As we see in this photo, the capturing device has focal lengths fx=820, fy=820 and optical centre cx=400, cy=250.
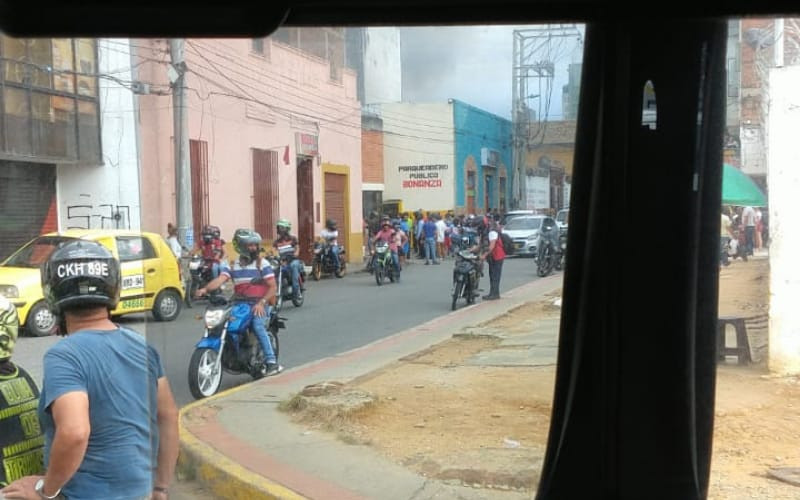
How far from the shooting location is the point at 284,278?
7.59m

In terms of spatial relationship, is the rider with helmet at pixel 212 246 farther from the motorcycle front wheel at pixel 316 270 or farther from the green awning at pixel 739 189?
the green awning at pixel 739 189

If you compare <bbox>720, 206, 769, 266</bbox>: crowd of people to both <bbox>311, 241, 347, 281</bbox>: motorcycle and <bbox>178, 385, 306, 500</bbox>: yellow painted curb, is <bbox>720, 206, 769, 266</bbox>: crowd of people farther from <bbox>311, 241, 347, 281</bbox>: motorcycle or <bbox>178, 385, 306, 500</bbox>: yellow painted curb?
<bbox>311, 241, 347, 281</bbox>: motorcycle

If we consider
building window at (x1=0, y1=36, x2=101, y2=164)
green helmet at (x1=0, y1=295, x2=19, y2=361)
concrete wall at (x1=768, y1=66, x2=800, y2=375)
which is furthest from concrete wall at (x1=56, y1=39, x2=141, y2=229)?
concrete wall at (x1=768, y1=66, x2=800, y2=375)

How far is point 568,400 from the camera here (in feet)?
9.68

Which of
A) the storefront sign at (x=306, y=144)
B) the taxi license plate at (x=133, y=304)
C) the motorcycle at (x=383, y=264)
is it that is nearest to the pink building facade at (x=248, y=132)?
the storefront sign at (x=306, y=144)

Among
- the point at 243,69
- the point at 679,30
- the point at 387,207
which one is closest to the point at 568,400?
the point at 679,30

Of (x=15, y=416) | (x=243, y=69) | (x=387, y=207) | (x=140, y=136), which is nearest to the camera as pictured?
(x=15, y=416)

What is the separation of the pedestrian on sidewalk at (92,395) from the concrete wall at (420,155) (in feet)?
8.26

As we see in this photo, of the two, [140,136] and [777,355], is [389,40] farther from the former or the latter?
[777,355]

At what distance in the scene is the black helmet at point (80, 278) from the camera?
2.59 meters

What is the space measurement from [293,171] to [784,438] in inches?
126

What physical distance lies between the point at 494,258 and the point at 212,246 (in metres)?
1.83

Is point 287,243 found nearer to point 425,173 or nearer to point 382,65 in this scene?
point 425,173

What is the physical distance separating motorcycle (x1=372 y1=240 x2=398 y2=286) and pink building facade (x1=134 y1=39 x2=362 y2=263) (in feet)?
7.69
